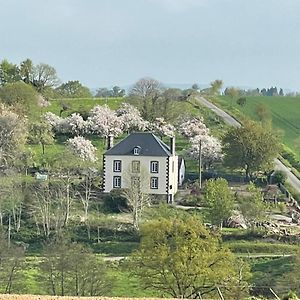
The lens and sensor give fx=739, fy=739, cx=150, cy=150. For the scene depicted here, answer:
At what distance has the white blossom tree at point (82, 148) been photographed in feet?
180

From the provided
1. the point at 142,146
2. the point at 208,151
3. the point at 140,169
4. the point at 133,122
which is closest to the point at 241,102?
the point at 133,122

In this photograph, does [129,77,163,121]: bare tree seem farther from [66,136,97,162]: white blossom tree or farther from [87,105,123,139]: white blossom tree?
[66,136,97,162]: white blossom tree

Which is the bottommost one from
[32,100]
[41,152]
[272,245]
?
[272,245]

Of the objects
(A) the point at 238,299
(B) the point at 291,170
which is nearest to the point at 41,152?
(B) the point at 291,170

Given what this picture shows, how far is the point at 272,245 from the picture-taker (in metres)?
38.2

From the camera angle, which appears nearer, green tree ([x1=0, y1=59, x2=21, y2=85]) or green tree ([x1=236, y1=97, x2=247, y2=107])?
green tree ([x1=0, y1=59, x2=21, y2=85])

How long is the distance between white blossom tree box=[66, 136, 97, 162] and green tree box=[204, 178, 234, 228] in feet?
50.0

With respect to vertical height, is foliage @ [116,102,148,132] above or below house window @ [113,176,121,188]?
above

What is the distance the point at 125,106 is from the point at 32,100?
30.3 feet

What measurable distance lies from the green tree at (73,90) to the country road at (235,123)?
14.9m

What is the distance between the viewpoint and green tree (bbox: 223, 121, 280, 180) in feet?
173

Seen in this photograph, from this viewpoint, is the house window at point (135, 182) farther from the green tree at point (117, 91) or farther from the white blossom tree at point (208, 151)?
the green tree at point (117, 91)

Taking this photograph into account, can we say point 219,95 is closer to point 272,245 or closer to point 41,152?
point 41,152

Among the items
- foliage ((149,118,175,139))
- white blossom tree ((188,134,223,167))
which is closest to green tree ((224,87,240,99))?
foliage ((149,118,175,139))
